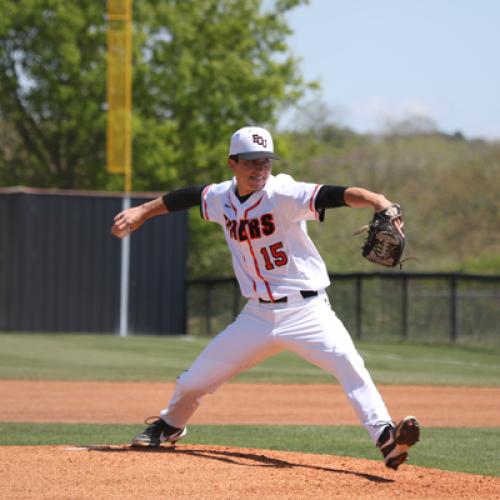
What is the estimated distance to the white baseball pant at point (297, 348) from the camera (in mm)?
6090

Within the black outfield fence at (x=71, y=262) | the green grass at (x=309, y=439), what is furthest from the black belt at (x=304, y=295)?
the black outfield fence at (x=71, y=262)

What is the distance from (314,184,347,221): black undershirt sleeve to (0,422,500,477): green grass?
207cm

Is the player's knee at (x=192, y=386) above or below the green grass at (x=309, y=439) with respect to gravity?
above

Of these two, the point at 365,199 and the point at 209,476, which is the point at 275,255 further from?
the point at 209,476

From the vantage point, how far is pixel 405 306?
74.2 feet

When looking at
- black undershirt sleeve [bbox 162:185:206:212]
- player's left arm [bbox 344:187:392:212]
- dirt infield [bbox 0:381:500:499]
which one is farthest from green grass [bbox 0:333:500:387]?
player's left arm [bbox 344:187:392:212]

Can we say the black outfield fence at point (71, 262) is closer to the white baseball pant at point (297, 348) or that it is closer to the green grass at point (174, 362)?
the green grass at point (174, 362)

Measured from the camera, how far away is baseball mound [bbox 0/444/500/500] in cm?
555

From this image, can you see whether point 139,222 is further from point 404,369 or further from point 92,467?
point 404,369

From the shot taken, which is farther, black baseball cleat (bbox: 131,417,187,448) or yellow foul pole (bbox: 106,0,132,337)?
yellow foul pole (bbox: 106,0,132,337)

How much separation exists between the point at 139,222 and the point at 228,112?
1236 inches

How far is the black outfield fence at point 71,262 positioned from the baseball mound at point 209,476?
18.0 metres

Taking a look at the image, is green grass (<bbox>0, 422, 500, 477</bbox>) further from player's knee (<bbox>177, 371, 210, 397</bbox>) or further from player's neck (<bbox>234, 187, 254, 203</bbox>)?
player's neck (<bbox>234, 187, 254, 203</bbox>)

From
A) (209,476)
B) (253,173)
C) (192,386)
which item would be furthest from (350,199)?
(209,476)
